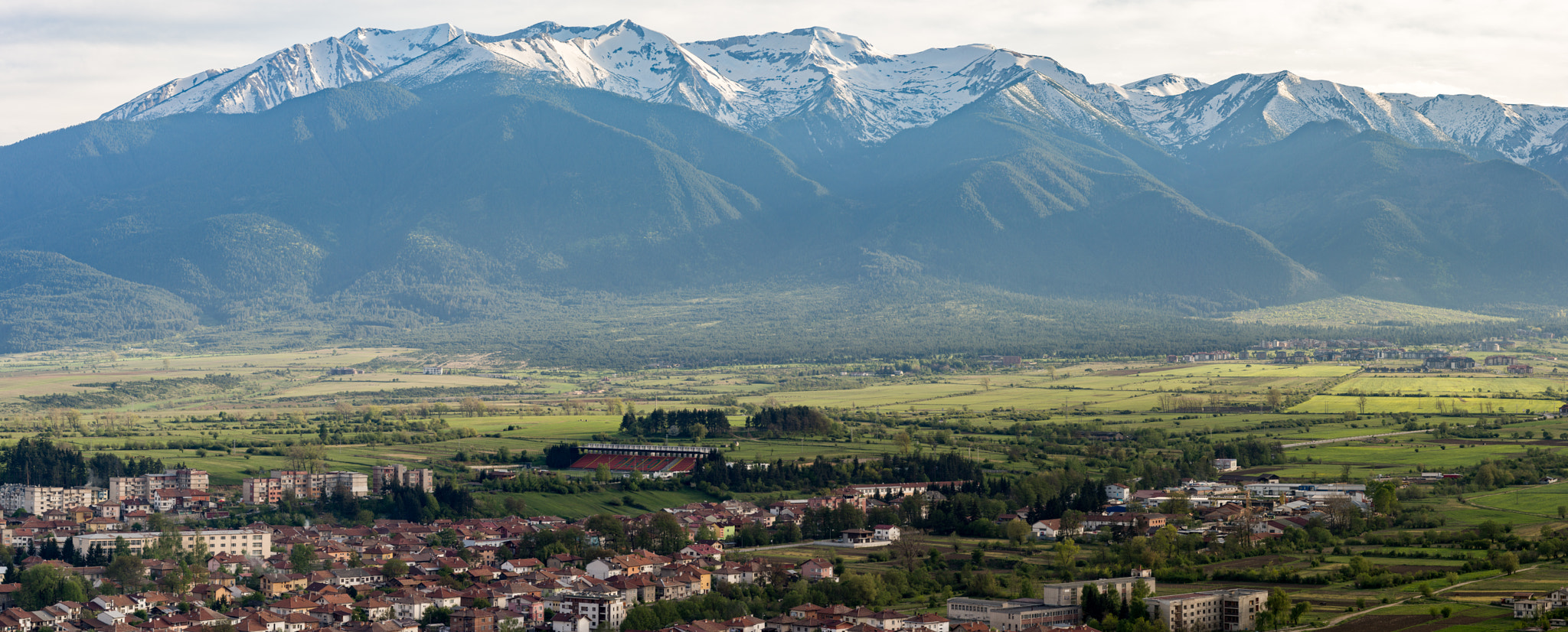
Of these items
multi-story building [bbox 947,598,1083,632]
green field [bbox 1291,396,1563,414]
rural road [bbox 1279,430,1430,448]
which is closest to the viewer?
multi-story building [bbox 947,598,1083,632]

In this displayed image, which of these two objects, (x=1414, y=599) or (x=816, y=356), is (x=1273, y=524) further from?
(x=816, y=356)

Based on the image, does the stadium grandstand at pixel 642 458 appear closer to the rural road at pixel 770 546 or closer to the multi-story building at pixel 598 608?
the rural road at pixel 770 546

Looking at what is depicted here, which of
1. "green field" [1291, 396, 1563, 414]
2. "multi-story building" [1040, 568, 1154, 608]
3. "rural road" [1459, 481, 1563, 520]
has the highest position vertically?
"green field" [1291, 396, 1563, 414]

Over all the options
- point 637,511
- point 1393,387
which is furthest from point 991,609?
point 1393,387

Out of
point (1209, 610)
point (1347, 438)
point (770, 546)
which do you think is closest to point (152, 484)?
point (770, 546)

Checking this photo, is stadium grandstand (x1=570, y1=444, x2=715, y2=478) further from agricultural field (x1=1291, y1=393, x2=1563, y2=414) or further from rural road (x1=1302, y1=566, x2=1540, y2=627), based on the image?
agricultural field (x1=1291, y1=393, x2=1563, y2=414)

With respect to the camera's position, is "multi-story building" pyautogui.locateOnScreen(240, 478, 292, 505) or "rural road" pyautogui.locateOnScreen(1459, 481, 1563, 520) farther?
"multi-story building" pyautogui.locateOnScreen(240, 478, 292, 505)

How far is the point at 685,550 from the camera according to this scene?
72812 millimetres

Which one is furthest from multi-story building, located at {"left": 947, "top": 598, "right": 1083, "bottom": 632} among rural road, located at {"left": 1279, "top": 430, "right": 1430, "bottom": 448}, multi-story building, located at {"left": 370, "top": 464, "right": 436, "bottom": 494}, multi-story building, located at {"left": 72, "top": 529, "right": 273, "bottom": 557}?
rural road, located at {"left": 1279, "top": 430, "right": 1430, "bottom": 448}

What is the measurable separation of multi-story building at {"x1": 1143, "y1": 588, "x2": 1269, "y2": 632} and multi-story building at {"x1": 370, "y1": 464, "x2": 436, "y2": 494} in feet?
139

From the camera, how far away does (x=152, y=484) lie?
295ft

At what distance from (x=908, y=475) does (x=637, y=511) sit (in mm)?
14588

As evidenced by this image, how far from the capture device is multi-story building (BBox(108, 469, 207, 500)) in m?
89.5

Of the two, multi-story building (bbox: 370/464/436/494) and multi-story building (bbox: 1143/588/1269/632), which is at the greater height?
multi-story building (bbox: 370/464/436/494)
